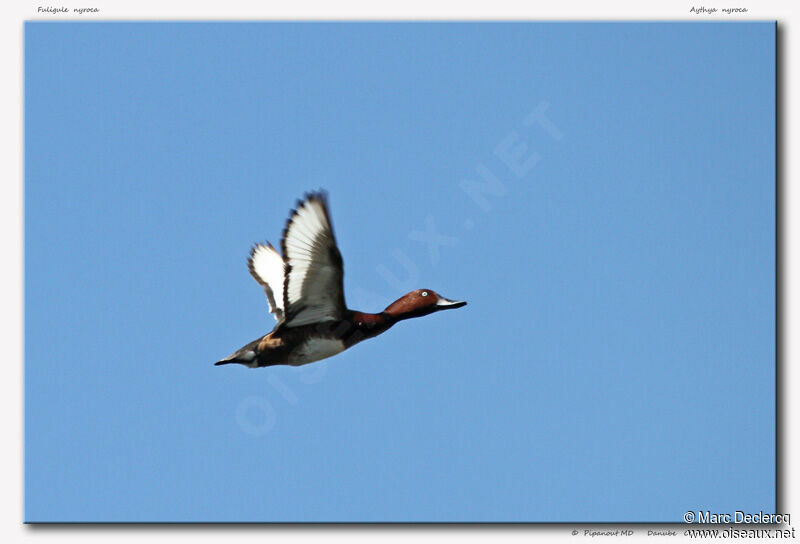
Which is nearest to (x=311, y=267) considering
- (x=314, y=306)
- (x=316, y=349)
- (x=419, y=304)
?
(x=314, y=306)

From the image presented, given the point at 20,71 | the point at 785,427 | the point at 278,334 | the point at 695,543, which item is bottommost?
the point at 695,543

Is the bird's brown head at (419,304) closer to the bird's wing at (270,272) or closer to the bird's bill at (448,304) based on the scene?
the bird's bill at (448,304)

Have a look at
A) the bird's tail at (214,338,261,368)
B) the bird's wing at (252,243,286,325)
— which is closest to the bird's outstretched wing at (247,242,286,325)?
the bird's wing at (252,243,286,325)

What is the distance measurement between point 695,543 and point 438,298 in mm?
3841

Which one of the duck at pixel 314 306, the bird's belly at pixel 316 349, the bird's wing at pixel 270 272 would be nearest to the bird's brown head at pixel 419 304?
the duck at pixel 314 306

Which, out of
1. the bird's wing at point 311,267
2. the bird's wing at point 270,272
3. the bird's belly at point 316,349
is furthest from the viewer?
the bird's wing at point 270,272

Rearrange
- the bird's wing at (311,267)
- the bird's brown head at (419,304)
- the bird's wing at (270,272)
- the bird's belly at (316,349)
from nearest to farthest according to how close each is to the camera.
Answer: the bird's wing at (311,267), the bird's belly at (316,349), the bird's brown head at (419,304), the bird's wing at (270,272)

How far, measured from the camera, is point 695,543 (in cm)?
1188

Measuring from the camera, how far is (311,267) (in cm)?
1142

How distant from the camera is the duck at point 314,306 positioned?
1108 cm

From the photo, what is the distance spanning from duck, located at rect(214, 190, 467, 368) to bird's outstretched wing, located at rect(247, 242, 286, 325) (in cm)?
3

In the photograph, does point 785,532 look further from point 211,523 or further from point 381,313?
point 211,523

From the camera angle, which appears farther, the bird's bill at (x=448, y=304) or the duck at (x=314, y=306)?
the bird's bill at (x=448, y=304)
